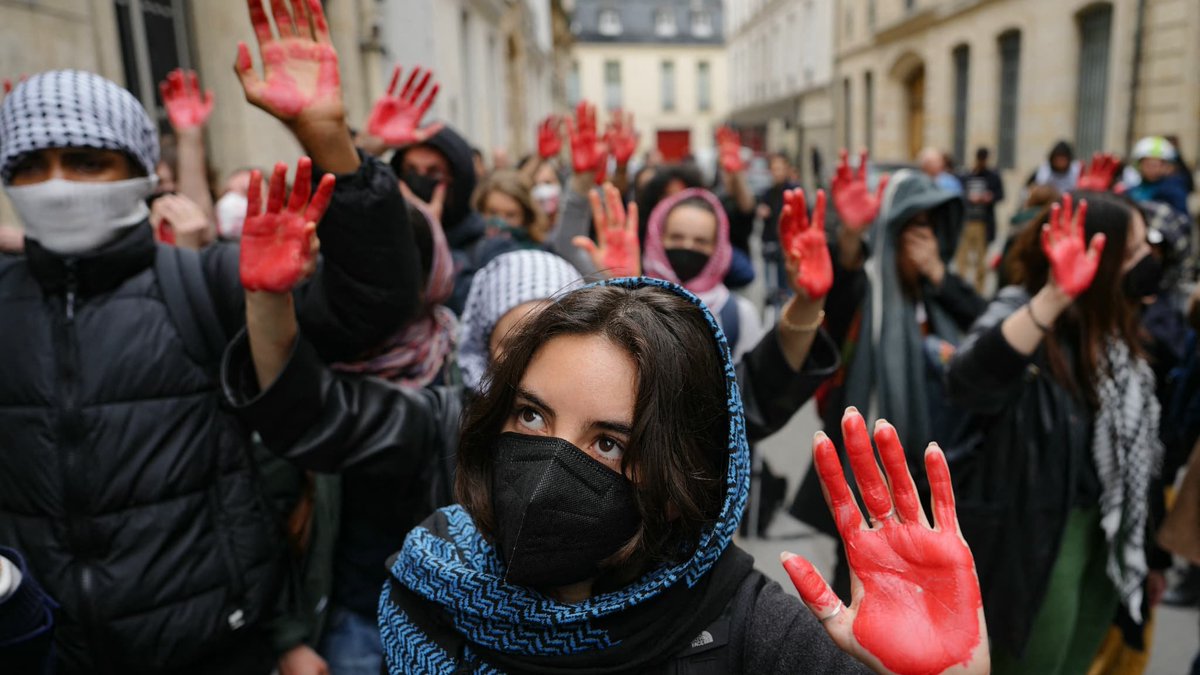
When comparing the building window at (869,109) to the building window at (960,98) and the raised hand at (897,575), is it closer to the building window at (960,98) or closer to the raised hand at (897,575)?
the building window at (960,98)

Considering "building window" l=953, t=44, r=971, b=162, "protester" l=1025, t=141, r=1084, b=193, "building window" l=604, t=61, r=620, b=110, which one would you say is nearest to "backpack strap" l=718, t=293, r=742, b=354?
"protester" l=1025, t=141, r=1084, b=193

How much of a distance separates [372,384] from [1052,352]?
1930mm

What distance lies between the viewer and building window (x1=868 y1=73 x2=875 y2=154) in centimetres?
2384

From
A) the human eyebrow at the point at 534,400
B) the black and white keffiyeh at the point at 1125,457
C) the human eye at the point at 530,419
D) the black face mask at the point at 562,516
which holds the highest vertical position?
the human eyebrow at the point at 534,400

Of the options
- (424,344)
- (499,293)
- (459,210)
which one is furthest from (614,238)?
(459,210)

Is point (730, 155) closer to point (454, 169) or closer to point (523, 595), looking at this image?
point (454, 169)

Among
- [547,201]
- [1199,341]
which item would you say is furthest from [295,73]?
[547,201]

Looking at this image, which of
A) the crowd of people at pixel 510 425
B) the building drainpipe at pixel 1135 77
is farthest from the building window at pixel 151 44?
the building drainpipe at pixel 1135 77

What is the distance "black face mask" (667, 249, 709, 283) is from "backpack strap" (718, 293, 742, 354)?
17cm

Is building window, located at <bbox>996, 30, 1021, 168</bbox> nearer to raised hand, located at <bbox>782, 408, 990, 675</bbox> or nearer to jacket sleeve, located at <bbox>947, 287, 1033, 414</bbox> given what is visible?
jacket sleeve, located at <bbox>947, 287, 1033, 414</bbox>

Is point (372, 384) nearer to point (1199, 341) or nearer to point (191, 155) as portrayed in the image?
point (191, 155)

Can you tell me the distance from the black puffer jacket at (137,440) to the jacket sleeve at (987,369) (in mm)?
1562

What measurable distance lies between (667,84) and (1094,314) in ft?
169

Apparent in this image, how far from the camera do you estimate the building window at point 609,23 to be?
51.6 m
